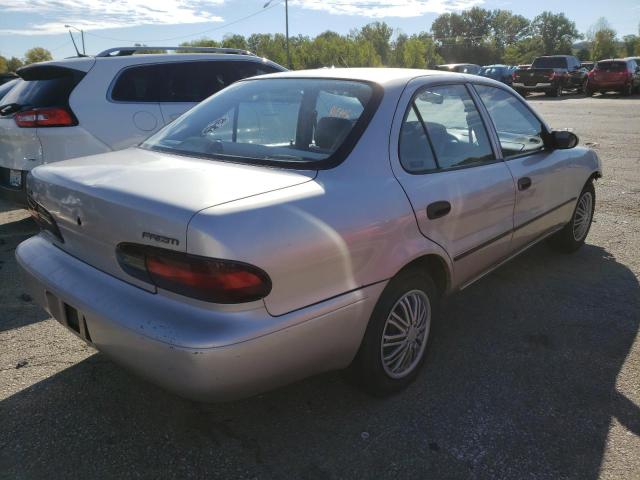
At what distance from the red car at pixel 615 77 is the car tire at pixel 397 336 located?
27.4 m

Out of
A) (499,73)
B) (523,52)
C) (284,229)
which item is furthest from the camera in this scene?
(523,52)

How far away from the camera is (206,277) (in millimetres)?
1890

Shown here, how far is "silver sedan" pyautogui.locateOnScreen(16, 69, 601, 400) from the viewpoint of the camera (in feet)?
6.31

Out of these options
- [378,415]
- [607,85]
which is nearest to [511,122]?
[378,415]

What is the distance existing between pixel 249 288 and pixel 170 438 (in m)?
0.95

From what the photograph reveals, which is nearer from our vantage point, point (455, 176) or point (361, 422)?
point (361, 422)

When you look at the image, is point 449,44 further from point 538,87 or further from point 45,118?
point 45,118

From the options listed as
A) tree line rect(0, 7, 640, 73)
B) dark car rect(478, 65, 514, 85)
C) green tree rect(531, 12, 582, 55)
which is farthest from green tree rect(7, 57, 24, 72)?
green tree rect(531, 12, 582, 55)

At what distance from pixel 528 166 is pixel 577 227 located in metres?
1.46

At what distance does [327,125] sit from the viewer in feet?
8.54

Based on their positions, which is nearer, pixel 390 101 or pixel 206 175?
pixel 206 175

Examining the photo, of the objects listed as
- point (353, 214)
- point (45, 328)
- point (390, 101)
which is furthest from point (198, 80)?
point (353, 214)

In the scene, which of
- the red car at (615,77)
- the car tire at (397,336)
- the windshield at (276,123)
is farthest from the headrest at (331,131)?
the red car at (615,77)

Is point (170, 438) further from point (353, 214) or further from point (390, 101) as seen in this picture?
point (390, 101)
